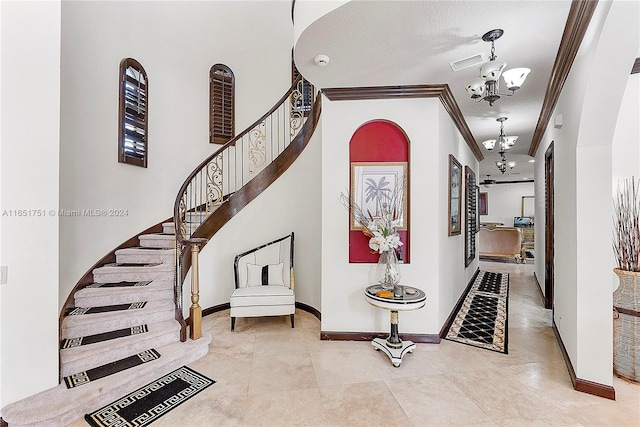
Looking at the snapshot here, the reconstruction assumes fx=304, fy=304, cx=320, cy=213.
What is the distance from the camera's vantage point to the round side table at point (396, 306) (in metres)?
2.71

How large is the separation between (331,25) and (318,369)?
2777mm

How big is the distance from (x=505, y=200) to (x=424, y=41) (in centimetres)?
1137

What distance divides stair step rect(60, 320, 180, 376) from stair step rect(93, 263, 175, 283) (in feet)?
2.09

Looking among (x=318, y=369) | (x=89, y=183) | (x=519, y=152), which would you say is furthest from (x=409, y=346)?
(x=519, y=152)

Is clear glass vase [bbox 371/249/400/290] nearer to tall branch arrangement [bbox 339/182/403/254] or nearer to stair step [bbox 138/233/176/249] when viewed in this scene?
tall branch arrangement [bbox 339/182/403/254]

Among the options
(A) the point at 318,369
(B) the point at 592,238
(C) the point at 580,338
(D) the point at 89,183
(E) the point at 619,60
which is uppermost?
(E) the point at 619,60

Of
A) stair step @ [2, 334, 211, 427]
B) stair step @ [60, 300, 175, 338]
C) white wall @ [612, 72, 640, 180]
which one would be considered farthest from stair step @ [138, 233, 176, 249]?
white wall @ [612, 72, 640, 180]

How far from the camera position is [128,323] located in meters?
2.99

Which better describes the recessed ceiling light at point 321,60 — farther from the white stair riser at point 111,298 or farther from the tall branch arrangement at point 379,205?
the white stair riser at point 111,298

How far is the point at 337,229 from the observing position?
3.31m

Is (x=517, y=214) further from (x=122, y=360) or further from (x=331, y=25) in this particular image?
(x=122, y=360)

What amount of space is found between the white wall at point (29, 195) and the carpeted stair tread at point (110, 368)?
139 millimetres

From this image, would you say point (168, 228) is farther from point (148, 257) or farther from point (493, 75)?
point (493, 75)

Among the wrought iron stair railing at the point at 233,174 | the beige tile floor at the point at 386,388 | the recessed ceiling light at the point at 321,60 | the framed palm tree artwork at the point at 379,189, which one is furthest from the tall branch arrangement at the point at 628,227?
the wrought iron stair railing at the point at 233,174
